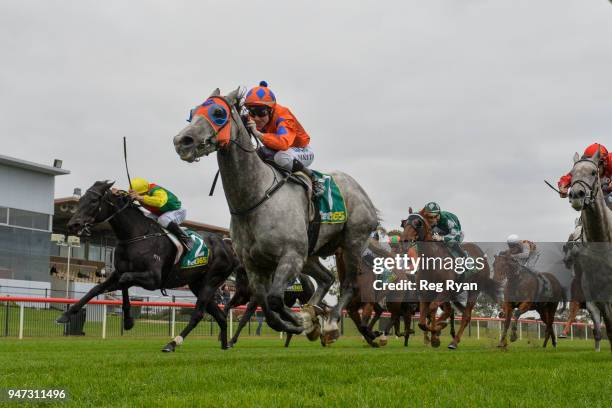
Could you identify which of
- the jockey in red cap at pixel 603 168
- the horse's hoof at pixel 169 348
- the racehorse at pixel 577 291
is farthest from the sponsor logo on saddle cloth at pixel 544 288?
the horse's hoof at pixel 169 348

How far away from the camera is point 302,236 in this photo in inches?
256

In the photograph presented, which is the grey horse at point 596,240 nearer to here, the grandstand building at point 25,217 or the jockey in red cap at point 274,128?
the jockey in red cap at point 274,128

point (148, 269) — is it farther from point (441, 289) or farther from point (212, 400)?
point (212, 400)

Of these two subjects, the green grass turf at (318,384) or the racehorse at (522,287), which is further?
the racehorse at (522,287)

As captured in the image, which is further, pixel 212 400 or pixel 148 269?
pixel 148 269

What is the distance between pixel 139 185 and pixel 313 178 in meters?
4.98

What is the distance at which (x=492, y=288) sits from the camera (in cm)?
1402

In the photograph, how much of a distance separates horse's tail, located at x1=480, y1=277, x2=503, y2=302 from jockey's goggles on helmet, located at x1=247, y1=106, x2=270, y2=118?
27.0 feet

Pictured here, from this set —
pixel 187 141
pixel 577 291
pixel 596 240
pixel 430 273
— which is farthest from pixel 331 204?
pixel 577 291

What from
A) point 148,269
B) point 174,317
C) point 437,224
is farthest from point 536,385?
point 174,317

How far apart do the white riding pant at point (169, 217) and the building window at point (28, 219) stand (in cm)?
3016

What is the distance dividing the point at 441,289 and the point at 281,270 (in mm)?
7614

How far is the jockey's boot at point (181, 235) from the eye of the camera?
452 inches

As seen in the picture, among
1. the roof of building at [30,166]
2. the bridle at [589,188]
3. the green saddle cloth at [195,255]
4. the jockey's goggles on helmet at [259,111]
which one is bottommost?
the green saddle cloth at [195,255]
